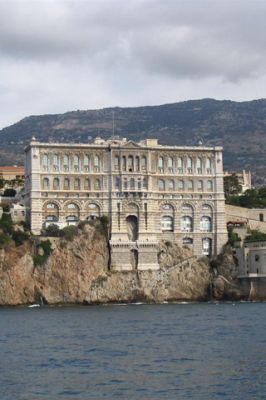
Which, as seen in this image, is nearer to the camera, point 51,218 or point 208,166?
point 51,218

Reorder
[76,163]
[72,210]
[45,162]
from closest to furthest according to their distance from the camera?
[45,162] → [72,210] → [76,163]

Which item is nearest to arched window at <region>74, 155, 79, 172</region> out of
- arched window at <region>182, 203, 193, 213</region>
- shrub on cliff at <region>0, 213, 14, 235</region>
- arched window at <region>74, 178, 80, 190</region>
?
arched window at <region>74, 178, 80, 190</region>

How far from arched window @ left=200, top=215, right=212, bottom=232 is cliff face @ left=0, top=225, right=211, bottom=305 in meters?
5.41

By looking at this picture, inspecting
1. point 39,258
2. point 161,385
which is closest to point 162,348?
point 161,385

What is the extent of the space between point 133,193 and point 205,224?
924 centimetres

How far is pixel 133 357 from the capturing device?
58125 millimetres

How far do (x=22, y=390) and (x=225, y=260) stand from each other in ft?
235

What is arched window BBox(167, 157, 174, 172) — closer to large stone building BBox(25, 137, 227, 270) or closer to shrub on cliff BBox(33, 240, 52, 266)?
large stone building BBox(25, 137, 227, 270)

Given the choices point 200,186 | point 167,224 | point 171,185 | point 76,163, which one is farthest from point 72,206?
point 200,186

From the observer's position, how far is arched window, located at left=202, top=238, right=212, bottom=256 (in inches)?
4734

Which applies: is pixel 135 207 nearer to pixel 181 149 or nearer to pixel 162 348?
pixel 181 149

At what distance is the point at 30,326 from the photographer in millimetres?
80188

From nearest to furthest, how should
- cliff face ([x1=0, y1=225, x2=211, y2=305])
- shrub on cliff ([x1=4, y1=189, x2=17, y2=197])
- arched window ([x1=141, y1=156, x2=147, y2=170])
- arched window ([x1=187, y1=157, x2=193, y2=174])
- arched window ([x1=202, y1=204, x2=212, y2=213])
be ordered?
1. cliff face ([x1=0, y1=225, x2=211, y2=305])
2. arched window ([x1=141, y1=156, x2=147, y2=170])
3. arched window ([x1=202, y1=204, x2=212, y2=213])
4. arched window ([x1=187, y1=157, x2=193, y2=174])
5. shrub on cliff ([x1=4, y1=189, x2=17, y2=197])

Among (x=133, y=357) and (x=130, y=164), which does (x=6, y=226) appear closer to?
(x=130, y=164)
